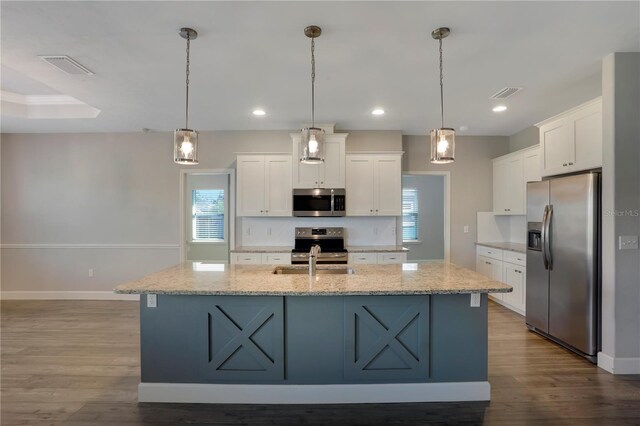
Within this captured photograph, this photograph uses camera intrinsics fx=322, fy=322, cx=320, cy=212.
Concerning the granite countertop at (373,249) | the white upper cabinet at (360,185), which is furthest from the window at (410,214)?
the white upper cabinet at (360,185)

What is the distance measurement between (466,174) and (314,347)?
4.19 m

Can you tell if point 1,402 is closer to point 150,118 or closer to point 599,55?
point 150,118

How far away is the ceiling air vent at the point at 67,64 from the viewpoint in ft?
9.05

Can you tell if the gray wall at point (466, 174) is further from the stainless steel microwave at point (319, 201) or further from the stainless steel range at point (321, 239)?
the stainless steel range at point (321, 239)

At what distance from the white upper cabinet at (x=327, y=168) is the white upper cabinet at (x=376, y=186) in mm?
223

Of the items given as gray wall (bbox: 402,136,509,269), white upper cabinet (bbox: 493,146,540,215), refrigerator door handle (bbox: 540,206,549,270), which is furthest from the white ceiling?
refrigerator door handle (bbox: 540,206,549,270)

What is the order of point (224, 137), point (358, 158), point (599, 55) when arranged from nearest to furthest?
point (599, 55)
point (358, 158)
point (224, 137)

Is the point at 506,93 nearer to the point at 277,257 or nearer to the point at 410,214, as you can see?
the point at 277,257

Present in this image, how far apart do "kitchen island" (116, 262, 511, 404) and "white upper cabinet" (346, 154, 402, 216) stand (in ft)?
8.13

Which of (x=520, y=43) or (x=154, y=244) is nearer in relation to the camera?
(x=520, y=43)

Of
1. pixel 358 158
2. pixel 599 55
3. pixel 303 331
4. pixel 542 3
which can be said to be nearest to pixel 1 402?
pixel 303 331

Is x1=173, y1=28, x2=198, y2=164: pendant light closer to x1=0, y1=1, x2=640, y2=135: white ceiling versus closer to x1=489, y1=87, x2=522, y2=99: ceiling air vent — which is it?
x1=0, y1=1, x2=640, y2=135: white ceiling

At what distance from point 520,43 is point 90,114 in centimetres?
521

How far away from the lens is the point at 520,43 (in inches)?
99.5
